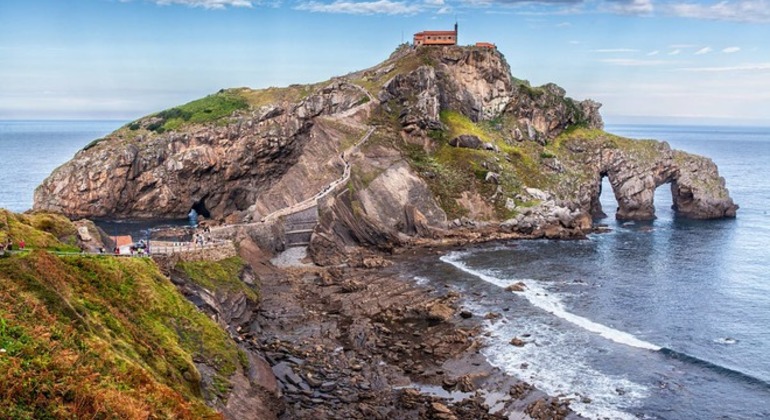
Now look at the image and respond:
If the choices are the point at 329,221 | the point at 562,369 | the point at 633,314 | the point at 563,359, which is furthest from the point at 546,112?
the point at 562,369

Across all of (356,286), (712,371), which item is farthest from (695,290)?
(356,286)

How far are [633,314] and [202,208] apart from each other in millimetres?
81796

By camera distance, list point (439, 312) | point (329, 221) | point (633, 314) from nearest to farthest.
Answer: point (439, 312), point (633, 314), point (329, 221)

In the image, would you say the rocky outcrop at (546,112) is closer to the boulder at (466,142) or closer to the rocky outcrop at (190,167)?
the boulder at (466,142)

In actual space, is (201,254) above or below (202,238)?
below

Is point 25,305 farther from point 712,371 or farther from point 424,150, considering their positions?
point 424,150

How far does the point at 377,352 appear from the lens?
57000 mm

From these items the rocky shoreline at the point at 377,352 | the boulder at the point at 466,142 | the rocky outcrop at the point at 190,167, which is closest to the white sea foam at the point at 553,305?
the rocky shoreline at the point at 377,352

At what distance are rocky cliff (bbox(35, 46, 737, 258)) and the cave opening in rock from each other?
332 mm

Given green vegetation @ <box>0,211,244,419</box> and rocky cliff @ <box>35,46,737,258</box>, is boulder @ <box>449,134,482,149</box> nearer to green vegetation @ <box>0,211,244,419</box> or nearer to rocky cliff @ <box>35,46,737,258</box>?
rocky cliff @ <box>35,46,737,258</box>

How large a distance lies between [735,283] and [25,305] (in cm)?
7524

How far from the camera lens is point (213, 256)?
66.6m

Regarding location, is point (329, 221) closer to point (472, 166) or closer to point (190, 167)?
point (472, 166)

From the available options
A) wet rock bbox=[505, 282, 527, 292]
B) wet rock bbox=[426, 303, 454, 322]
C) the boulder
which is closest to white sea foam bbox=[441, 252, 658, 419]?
wet rock bbox=[505, 282, 527, 292]
